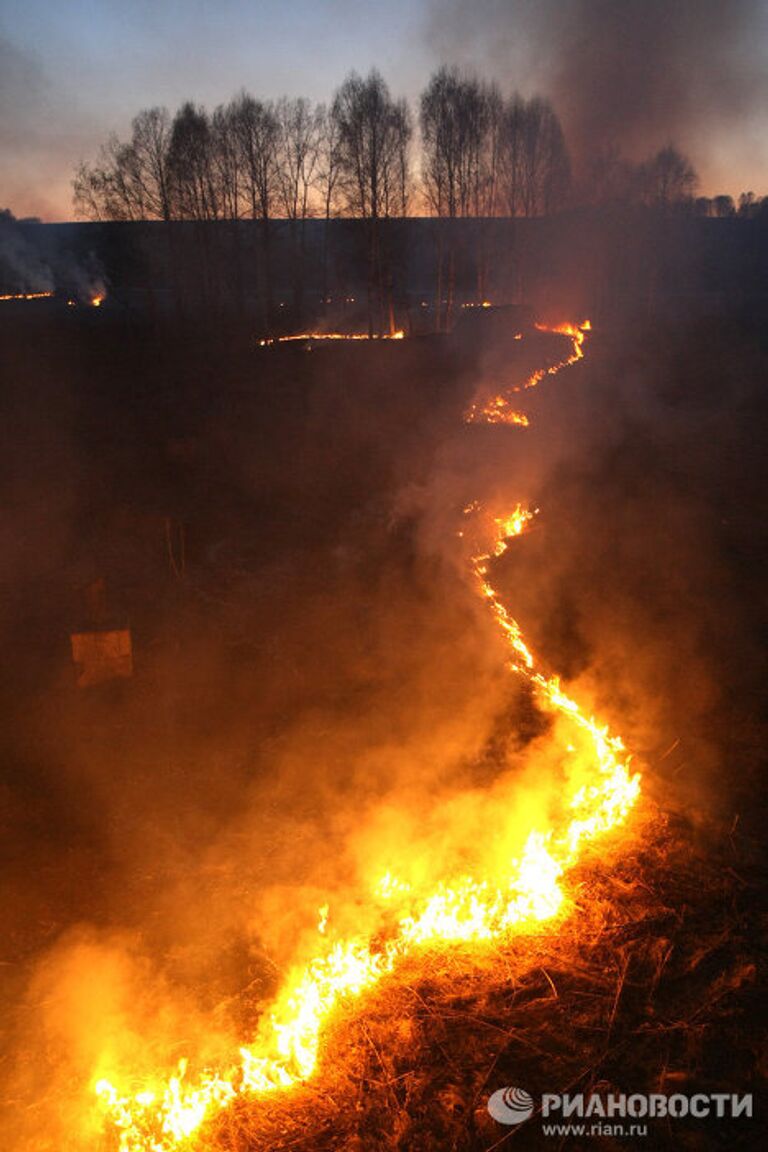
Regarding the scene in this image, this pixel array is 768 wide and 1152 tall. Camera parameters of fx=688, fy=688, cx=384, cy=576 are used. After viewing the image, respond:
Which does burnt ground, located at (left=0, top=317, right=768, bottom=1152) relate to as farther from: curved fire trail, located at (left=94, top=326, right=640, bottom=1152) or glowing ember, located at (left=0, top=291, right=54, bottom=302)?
glowing ember, located at (left=0, top=291, right=54, bottom=302)

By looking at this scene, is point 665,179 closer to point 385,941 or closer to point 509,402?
point 509,402

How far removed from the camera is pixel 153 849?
6.50 meters

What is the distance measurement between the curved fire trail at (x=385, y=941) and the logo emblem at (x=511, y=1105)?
1180mm

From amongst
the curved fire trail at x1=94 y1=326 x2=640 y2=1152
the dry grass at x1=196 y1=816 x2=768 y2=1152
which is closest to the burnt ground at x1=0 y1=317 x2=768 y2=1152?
the dry grass at x1=196 y1=816 x2=768 y2=1152

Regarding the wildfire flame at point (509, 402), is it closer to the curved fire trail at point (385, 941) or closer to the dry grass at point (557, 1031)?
the curved fire trail at point (385, 941)

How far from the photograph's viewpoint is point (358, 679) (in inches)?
362

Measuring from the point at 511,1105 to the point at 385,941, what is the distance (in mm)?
1504

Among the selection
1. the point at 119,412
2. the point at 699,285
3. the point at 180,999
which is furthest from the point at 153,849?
the point at 699,285

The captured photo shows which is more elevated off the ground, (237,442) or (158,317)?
(158,317)

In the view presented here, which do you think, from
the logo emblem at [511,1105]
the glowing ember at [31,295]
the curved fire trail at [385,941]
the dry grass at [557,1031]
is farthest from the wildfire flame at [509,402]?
the glowing ember at [31,295]

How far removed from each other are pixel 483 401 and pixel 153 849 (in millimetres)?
17583

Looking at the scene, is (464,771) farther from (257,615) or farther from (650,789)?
(257,615)

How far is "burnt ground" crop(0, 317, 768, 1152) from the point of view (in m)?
4.73

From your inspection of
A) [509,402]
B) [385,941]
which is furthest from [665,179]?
[385,941]
